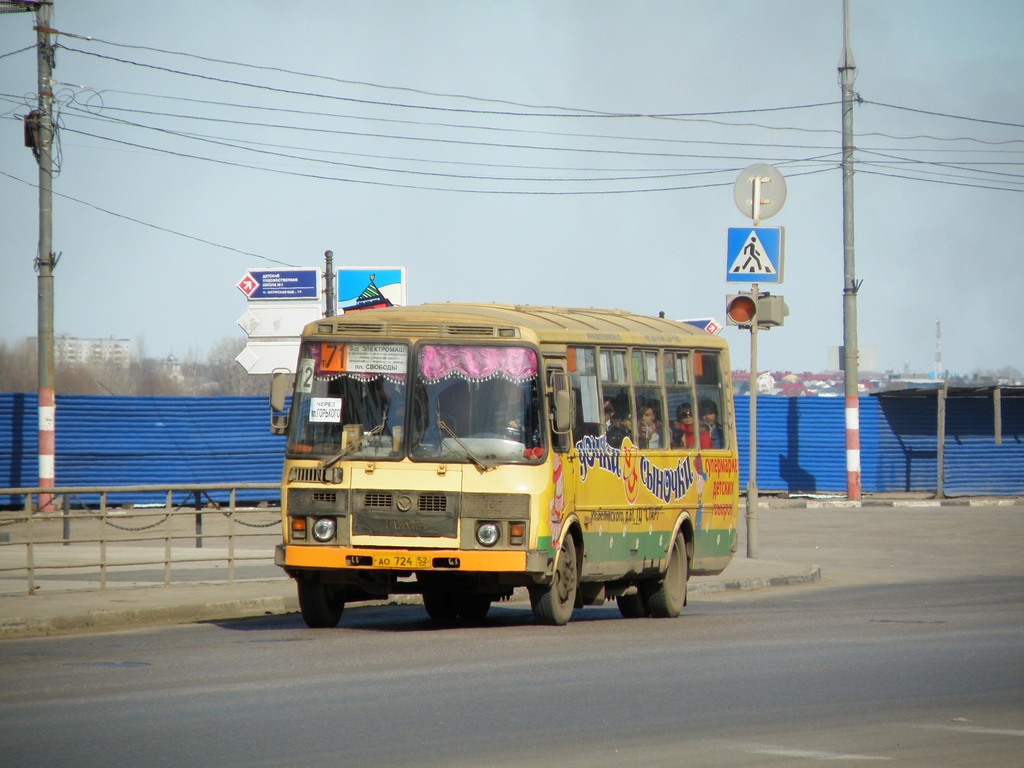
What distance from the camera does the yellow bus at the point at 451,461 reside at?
1397 centimetres

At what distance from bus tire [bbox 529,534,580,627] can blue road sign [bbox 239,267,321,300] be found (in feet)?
26.3

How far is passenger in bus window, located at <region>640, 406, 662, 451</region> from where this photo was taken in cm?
1655

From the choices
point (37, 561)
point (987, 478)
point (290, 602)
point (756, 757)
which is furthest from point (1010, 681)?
A: point (987, 478)

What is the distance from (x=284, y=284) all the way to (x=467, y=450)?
8511mm

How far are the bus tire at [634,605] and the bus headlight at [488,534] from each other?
3.49 m

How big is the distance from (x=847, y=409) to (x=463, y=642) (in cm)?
2620

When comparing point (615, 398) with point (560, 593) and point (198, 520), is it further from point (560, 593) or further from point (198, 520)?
point (198, 520)

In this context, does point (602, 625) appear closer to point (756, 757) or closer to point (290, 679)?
point (290, 679)

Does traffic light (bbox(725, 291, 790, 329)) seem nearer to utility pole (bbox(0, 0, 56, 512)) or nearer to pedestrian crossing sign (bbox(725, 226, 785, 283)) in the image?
pedestrian crossing sign (bbox(725, 226, 785, 283))

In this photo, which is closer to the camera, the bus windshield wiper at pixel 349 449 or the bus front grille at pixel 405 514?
the bus front grille at pixel 405 514

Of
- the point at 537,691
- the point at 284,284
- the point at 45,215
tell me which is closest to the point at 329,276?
the point at 45,215

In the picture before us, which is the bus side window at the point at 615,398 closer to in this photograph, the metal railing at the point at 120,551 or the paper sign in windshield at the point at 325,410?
the paper sign in windshield at the point at 325,410

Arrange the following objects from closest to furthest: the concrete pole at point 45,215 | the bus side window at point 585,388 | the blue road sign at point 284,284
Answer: the bus side window at point 585,388 → the blue road sign at point 284,284 → the concrete pole at point 45,215

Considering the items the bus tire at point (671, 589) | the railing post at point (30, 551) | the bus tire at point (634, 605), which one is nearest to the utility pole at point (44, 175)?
the railing post at point (30, 551)
